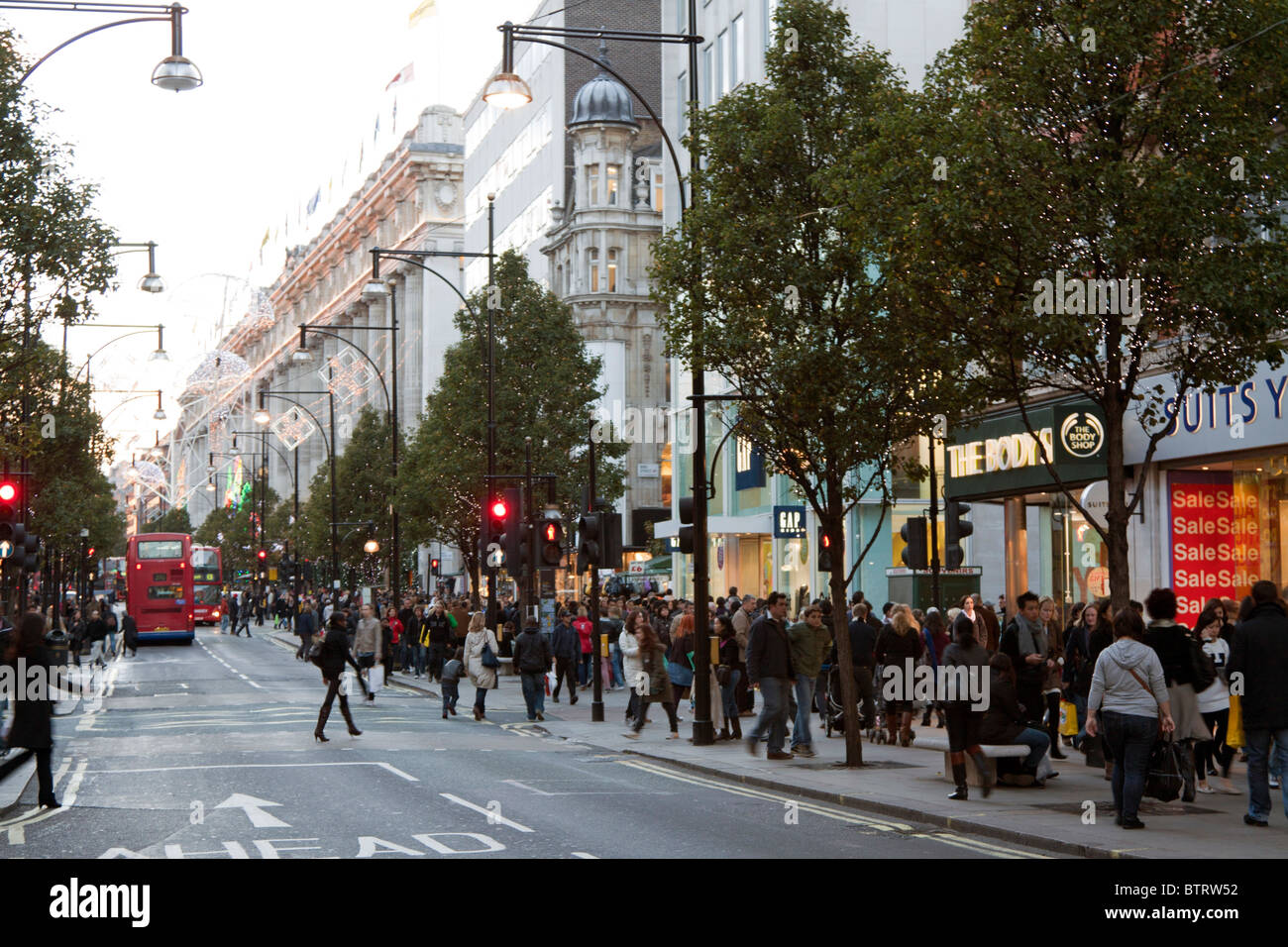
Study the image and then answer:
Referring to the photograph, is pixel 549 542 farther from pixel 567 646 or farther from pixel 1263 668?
pixel 1263 668

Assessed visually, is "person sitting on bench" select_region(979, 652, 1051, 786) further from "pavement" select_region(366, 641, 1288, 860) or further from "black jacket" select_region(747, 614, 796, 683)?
"black jacket" select_region(747, 614, 796, 683)

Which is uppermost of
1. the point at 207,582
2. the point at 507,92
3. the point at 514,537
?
the point at 507,92

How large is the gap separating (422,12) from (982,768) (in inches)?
3760

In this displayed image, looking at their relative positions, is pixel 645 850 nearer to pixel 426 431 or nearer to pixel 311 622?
pixel 311 622

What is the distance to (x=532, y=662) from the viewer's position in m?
25.9

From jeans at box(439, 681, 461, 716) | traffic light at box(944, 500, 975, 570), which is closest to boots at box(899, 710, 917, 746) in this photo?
traffic light at box(944, 500, 975, 570)

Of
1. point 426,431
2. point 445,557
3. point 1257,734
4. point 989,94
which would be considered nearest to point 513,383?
point 426,431

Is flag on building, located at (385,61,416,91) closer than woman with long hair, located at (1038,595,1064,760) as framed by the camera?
No

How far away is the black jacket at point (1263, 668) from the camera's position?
42.6ft

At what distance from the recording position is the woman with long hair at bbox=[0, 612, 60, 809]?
1487cm

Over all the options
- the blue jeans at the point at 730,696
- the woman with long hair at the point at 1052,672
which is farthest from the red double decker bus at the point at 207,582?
the woman with long hair at the point at 1052,672

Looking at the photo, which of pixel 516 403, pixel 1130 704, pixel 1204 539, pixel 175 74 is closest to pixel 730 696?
pixel 1204 539

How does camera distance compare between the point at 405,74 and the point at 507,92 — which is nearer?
the point at 507,92

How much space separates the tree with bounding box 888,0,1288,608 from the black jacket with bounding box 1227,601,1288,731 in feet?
5.64
